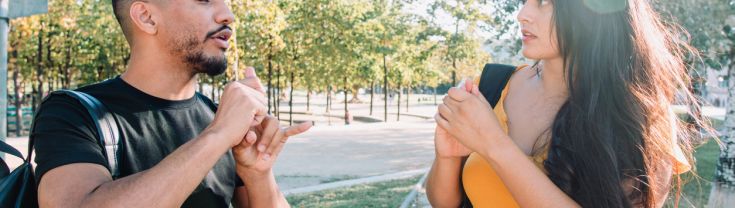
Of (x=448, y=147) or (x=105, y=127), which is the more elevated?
(x=105, y=127)

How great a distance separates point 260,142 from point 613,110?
4.36 ft

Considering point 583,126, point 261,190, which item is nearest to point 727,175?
point 583,126

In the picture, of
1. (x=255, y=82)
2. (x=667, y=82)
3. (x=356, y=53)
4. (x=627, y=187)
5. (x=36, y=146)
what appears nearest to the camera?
(x=36, y=146)

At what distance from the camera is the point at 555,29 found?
246 centimetres

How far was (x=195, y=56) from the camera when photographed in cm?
226

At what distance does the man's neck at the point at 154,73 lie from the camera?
2266 mm

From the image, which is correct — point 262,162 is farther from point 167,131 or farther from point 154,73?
point 154,73

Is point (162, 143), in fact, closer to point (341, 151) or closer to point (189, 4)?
point (189, 4)

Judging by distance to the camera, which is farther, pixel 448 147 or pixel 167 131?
pixel 448 147

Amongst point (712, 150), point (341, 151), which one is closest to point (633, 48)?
point (341, 151)

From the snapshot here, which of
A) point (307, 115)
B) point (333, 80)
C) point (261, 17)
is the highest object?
point (261, 17)

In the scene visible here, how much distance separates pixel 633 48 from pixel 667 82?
246 mm

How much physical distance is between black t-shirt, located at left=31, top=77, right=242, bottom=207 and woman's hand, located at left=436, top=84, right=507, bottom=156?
0.90 meters

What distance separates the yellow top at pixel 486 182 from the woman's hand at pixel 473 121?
14.8 inches
